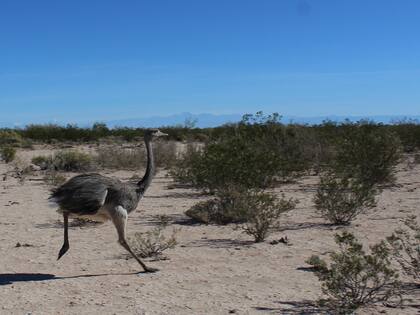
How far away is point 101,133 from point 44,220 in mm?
28254

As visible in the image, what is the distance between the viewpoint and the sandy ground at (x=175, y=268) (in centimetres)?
609

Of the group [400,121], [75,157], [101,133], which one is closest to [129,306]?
[75,157]

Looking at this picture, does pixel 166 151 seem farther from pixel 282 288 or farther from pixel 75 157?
pixel 282 288

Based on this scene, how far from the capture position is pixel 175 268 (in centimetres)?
759

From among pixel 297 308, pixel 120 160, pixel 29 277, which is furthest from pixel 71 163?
pixel 297 308

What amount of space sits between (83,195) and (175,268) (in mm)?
1418

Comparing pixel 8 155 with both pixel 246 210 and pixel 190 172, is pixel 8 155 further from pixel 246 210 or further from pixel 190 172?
pixel 246 210

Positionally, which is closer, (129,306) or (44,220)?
(129,306)

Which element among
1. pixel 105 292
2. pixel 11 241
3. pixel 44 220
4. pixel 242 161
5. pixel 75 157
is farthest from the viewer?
pixel 75 157

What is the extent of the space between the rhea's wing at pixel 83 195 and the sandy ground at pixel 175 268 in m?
0.79

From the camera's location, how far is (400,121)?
29188mm

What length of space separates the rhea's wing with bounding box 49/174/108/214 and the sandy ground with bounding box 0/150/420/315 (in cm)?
79

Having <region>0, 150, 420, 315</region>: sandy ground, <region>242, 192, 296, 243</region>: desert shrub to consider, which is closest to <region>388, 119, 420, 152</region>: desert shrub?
<region>0, 150, 420, 315</region>: sandy ground

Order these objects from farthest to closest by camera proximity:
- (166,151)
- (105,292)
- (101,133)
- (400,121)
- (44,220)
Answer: (101,133) → (400,121) → (166,151) → (44,220) → (105,292)
